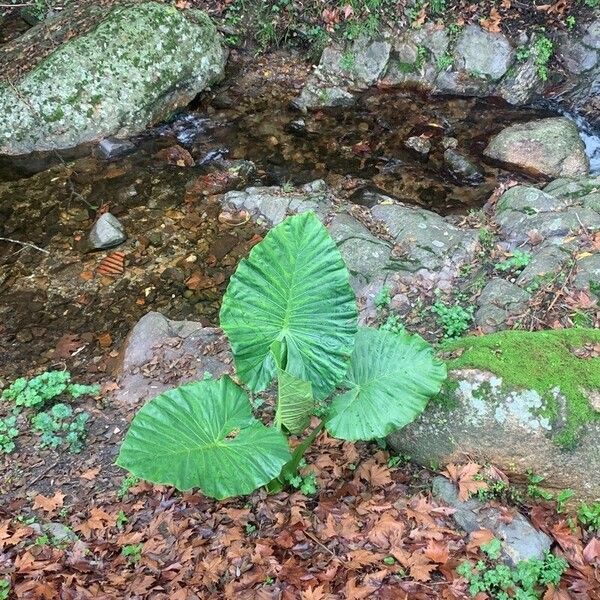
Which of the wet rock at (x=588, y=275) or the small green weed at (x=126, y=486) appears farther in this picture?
the wet rock at (x=588, y=275)

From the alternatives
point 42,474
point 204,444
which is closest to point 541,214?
point 204,444

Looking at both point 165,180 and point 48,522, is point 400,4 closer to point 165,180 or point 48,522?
point 165,180

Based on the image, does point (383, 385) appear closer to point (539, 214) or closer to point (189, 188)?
point (539, 214)

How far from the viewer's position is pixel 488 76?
7.20 meters

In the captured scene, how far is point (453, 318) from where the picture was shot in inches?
158

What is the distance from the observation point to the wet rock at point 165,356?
4.06 meters

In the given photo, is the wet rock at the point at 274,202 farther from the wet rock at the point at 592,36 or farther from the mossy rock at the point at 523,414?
the wet rock at the point at 592,36

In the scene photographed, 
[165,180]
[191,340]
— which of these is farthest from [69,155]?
[191,340]

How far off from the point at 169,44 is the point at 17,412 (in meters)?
5.02

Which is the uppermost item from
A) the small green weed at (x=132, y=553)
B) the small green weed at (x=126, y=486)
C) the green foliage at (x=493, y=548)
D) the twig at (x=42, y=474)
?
the green foliage at (x=493, y=548)

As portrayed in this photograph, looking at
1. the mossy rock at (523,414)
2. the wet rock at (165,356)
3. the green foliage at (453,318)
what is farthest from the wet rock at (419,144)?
the mossy rock at (523,414)

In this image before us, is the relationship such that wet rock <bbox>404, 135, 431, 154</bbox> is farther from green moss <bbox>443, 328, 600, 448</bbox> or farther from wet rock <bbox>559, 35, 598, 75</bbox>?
green moss <bbox>443, 328, 600, 448</bbox>

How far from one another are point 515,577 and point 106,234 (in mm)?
4323

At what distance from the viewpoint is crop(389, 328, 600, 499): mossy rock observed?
282 cm
